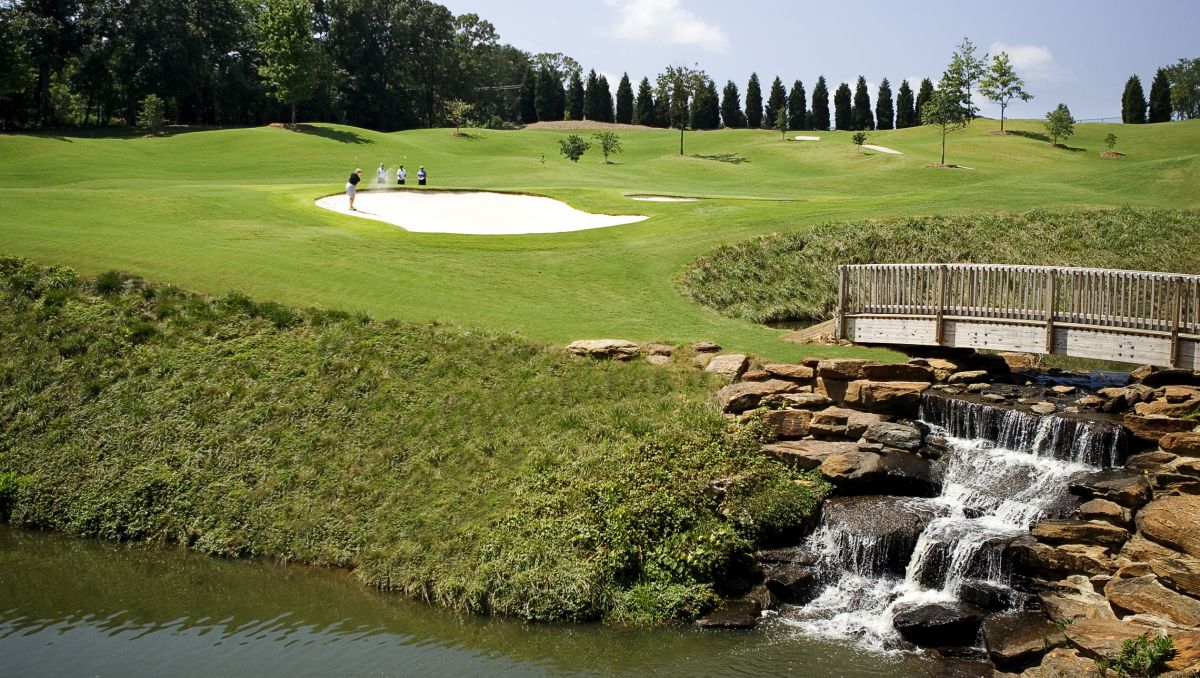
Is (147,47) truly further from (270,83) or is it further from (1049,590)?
(1049,590)

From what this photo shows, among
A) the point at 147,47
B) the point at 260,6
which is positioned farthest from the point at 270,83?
the point at 260,6

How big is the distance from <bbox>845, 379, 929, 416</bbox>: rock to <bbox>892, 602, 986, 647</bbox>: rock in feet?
18.2

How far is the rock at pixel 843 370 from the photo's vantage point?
19.6m

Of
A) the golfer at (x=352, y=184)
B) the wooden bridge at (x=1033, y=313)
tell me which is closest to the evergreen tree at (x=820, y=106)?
the golfer at (x=352, y=184)

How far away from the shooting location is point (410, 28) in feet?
338

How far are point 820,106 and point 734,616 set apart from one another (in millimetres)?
109340

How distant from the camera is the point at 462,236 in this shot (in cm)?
3133

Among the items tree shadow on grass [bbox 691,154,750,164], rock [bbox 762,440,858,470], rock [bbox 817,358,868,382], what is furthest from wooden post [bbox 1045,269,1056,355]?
tree shadow on grass [bbox 691,154,750,164]

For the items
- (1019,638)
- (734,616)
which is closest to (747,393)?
(734,616)

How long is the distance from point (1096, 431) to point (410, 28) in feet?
316

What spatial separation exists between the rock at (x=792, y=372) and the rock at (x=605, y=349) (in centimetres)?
288

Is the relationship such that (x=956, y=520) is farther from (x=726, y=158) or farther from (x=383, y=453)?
(x=726, y=158)

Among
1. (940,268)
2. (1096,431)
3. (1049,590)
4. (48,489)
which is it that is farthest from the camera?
(940,268)

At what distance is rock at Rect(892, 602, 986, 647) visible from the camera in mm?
13508
